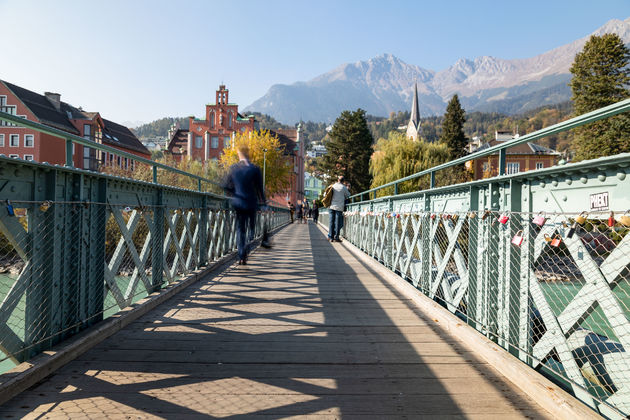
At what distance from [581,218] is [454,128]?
5639cm

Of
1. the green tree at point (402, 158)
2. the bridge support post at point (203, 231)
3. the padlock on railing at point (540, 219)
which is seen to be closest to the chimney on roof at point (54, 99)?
the green tree at point (402, 158)

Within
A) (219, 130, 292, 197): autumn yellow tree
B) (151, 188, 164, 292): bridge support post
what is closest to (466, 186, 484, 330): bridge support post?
(151, 188, 164, 292): bridge support post

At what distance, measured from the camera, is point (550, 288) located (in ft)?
9.93

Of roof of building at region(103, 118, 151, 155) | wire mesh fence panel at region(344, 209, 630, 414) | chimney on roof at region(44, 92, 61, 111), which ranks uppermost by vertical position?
chimney on roof at region(44, 92, 61, 111)

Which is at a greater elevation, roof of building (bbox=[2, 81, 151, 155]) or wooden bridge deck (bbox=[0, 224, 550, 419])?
roof of building (bbox=[2, 81, 151, 155])

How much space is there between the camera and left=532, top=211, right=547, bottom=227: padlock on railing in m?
2.37

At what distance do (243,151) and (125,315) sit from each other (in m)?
3.87

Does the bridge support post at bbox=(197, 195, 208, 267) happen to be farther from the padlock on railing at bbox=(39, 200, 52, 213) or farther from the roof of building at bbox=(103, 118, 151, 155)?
the roof of building at bbox=(103, 118, 151, 155)

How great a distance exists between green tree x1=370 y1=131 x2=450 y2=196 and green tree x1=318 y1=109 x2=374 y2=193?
908cm

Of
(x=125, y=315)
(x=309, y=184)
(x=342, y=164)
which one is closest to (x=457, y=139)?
(x=342, y=164)

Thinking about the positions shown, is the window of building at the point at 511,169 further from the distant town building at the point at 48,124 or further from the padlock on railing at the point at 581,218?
the distant town building at the point at 48,124

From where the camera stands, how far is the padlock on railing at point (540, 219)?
2.37 metres

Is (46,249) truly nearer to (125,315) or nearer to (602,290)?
(125,315)

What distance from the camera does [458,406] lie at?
2232mm
